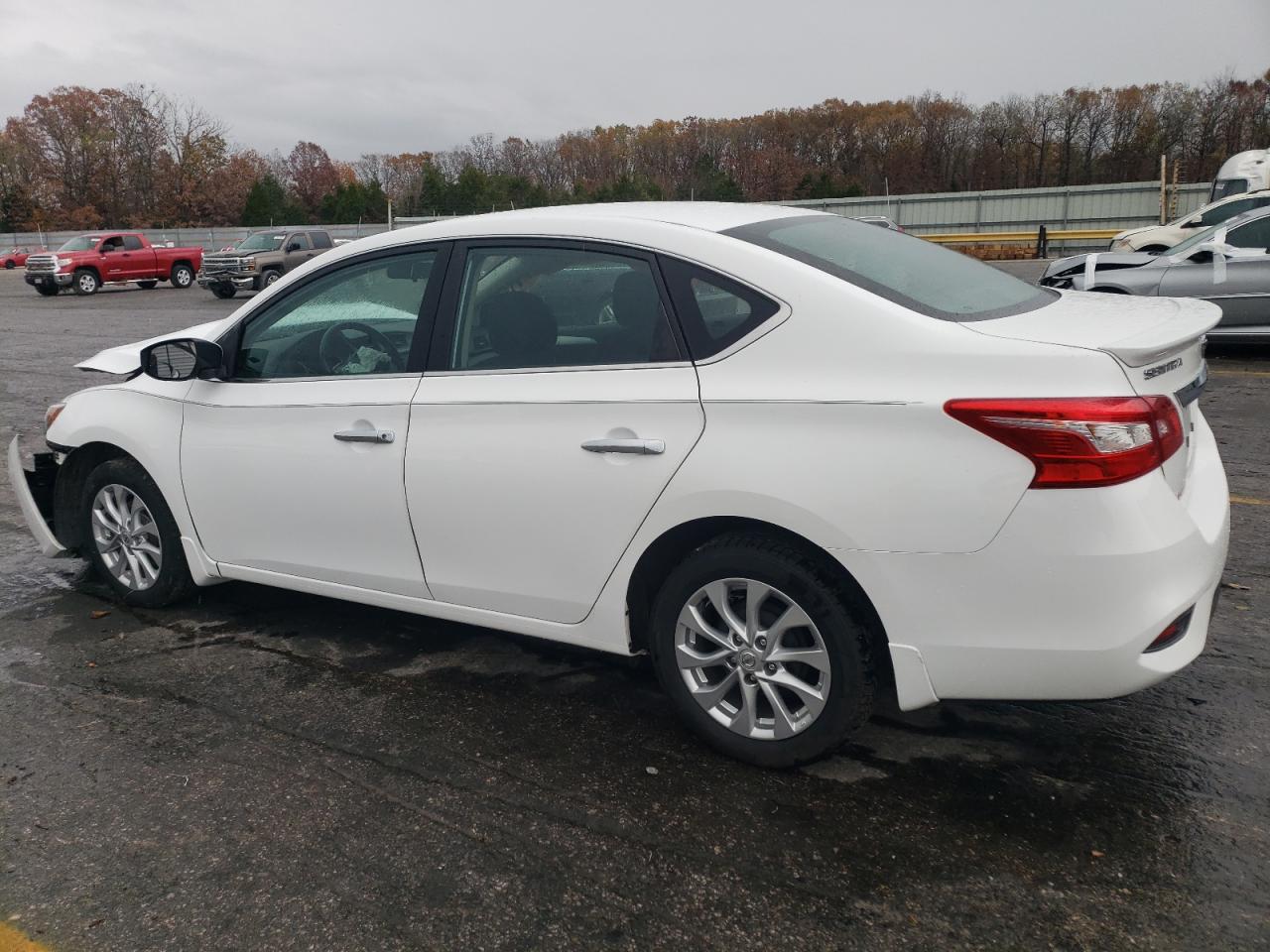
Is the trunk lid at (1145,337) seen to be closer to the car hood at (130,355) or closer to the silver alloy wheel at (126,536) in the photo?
the car hood at (130,355)

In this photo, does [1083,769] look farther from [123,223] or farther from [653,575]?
[123,223]

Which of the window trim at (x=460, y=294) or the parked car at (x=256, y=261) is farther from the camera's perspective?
the parked car at (x=256, y=261)

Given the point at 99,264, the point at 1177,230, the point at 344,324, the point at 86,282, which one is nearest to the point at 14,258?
the point at 86,282

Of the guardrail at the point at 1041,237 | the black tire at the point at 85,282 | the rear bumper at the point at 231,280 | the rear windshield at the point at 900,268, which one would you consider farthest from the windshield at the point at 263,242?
the rear windshield at the point at 900,268

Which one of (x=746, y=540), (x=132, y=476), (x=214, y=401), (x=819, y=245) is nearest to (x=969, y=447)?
(x=746, y=540)

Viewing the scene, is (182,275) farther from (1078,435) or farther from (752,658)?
(1078,435)

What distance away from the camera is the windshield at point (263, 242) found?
2786cm

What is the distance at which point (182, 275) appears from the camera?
33.2 meters

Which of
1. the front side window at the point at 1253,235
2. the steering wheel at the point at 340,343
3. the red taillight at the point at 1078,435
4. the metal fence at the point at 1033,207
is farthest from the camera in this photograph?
the metal fence at the point at 1033,207

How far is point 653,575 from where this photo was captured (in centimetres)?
327

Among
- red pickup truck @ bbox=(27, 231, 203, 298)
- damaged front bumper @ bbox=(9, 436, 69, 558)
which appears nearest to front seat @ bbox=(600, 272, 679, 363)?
damaged front bumper @ bbox=(9, 436, 69, 558)

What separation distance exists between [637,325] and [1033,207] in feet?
119

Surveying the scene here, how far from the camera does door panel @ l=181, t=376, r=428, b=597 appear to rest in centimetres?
370

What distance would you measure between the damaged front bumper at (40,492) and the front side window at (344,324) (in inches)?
53.7
